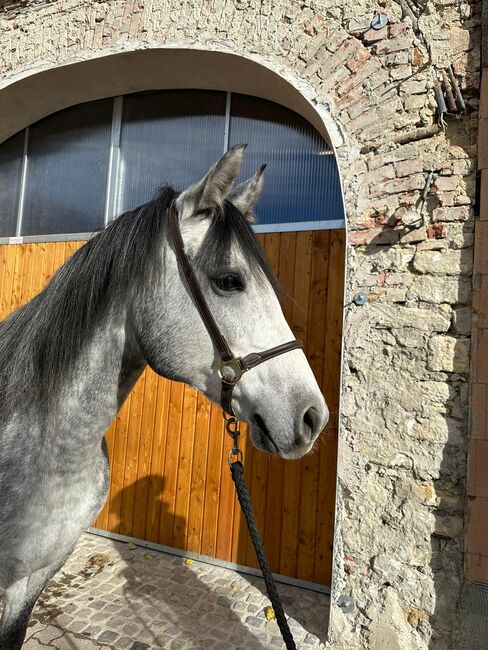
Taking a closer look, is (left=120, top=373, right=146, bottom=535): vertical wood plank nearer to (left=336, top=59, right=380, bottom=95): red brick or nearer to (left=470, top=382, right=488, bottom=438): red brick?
(left=470, top=382, right=488, bottom=438): red brick

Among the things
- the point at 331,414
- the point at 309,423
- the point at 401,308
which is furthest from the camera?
the point at 331,414

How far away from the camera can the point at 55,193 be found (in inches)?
181

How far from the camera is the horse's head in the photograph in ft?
4.29

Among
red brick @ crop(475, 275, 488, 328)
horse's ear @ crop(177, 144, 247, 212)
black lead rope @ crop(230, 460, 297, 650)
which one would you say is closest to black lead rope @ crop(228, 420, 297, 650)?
black lead rope @ crop(230, 460, 297, 650)

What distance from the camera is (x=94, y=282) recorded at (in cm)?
149

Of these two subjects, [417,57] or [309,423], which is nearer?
[309,423]

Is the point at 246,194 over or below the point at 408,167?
below

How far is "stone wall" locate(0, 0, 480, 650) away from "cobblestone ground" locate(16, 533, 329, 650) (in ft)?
1.60

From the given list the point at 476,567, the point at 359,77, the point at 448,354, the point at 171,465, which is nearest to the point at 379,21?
the point at 359,77

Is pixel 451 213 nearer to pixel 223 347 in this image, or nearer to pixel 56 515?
pixel 223 347

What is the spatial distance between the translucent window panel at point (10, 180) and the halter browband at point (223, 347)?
4231mm

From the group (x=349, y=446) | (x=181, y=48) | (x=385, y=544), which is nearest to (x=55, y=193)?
(x=181, y=48)

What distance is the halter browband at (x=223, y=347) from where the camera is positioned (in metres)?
1.32

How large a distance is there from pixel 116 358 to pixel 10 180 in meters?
4.53
